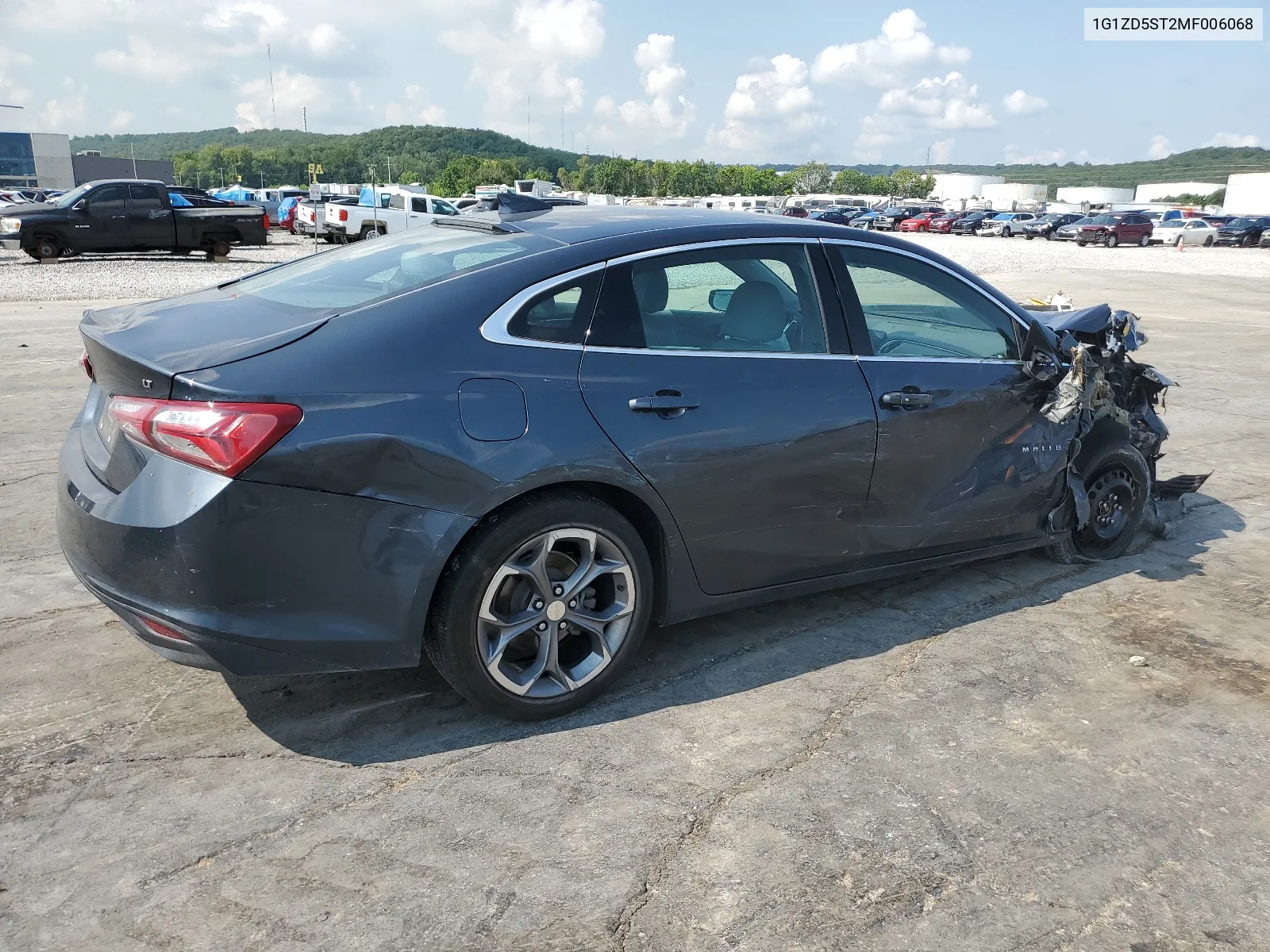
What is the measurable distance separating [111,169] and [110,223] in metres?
123

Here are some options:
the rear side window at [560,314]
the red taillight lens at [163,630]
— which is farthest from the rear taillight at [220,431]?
the rear side window at [560,314]

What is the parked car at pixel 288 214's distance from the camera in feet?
116

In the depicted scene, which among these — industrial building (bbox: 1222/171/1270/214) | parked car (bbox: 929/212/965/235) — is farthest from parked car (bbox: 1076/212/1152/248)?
industrial building (bbox: 1222/171/1270/214)

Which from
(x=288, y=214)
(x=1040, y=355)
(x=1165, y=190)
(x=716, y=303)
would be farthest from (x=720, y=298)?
(x=1165, y=190)

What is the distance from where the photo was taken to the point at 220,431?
278 centimetres

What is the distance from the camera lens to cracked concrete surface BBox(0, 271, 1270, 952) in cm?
249

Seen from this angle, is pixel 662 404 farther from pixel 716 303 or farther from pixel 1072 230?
pixel 1072 230

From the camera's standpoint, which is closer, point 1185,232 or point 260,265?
point 260,265

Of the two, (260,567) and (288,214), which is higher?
(288,214)

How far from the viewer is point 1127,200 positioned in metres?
145

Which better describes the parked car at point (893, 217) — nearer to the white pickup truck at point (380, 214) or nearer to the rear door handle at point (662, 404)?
the white pickup truck at point (380, 214)

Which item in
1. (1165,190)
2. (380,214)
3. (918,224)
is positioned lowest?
(918,224)

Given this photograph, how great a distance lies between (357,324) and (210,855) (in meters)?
1.55

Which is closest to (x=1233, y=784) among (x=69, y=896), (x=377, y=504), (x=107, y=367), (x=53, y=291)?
(x=377, y=504)
